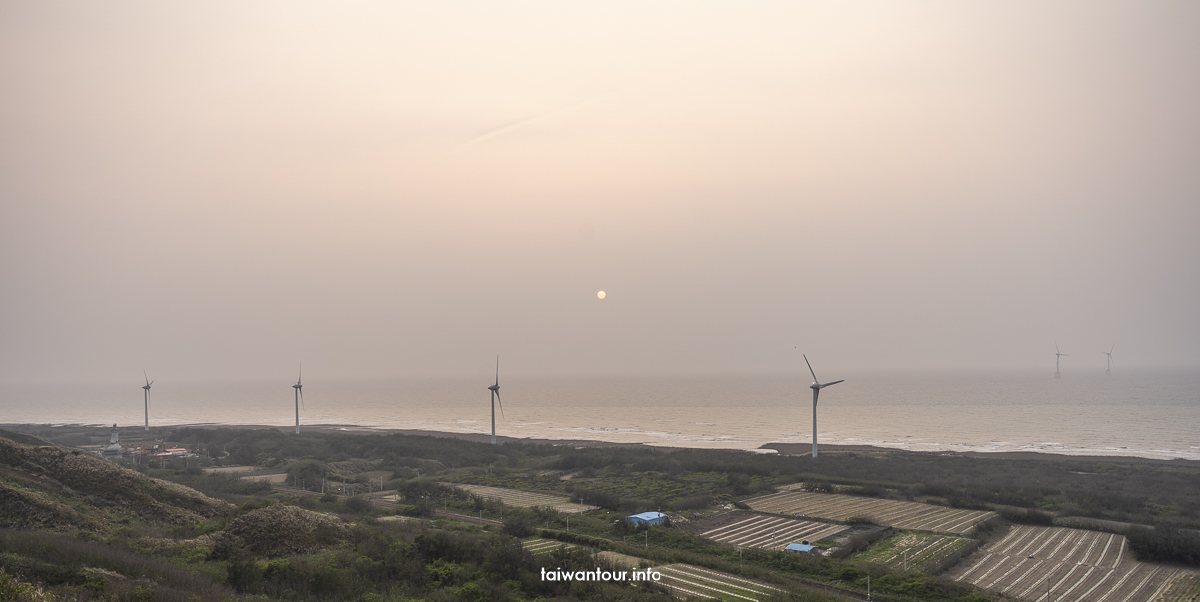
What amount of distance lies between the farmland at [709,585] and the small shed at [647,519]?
22.5ft

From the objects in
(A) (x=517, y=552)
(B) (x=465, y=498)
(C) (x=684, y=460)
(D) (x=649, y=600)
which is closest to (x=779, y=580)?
(D) (x=649, y=600)

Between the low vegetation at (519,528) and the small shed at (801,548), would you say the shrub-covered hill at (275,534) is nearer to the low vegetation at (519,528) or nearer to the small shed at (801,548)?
the low vegetation at (519,528)

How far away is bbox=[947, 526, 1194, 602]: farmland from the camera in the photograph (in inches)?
891

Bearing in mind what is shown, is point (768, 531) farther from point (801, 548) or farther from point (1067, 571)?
point (1067, 571)

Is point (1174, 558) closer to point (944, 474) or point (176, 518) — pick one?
point (944, 474)

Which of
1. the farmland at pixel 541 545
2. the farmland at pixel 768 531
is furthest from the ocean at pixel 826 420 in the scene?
the farmland at pixel 541 545

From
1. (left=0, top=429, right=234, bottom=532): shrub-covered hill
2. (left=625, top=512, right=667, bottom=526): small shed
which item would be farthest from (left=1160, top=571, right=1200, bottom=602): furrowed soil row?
(left=0, top=429, right=234, bottom=532): shrub-covered hill

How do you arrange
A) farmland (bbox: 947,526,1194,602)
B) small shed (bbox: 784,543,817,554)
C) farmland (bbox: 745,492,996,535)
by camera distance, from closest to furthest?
farmland (bbox: 947,526,1194,602)
small shed (bbox: 784,543,817,554)
farmland (bbox: 745,492,996,535)

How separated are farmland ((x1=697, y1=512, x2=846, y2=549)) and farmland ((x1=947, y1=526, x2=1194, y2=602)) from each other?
22.9 feet

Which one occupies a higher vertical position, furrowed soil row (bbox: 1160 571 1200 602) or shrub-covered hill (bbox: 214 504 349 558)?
shrub-covered hill (bbox: 214 504 349 558)

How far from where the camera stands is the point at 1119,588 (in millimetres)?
23094

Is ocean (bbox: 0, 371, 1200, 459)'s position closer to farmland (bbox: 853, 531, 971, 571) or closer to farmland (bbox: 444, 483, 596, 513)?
farmland (bbox: 444, 483, 596, 513)

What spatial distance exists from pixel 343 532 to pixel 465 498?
608 inches

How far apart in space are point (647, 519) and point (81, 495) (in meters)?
24.1
